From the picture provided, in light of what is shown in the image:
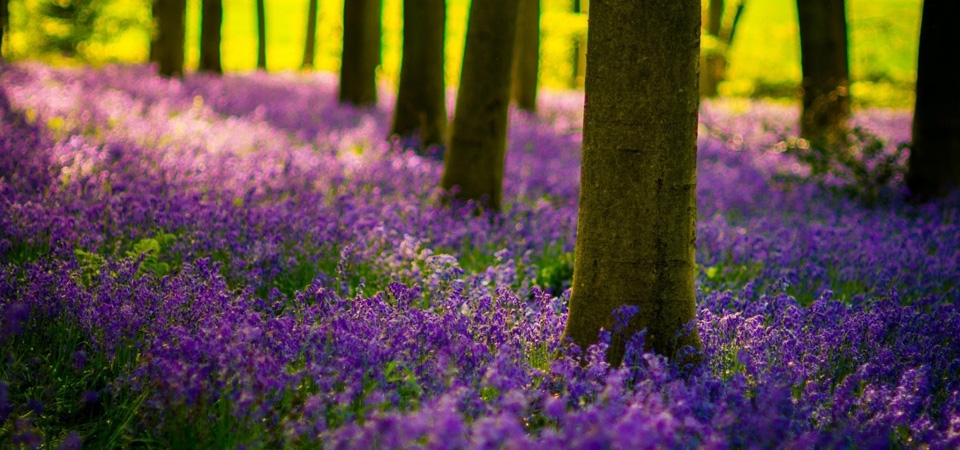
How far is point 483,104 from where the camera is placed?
23.3ft

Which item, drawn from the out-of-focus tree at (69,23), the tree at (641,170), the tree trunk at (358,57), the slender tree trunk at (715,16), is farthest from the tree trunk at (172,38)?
the slender tree trunk at (715,16)

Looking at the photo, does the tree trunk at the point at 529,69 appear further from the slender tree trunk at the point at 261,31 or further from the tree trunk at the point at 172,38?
the slender tree trunk at the point at 261,31

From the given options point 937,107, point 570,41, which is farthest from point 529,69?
point 570,41

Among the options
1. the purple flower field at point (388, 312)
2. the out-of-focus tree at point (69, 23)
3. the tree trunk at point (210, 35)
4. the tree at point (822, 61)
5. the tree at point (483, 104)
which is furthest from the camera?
the out-of-focus tree at point (69, 23)

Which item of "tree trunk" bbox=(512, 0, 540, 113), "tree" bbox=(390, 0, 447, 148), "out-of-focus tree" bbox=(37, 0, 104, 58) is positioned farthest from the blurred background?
"tree" bbox=(390, 0, 447, 148)

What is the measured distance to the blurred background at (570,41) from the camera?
2433cm

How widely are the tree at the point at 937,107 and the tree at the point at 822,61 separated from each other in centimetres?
316

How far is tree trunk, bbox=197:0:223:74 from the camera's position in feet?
54.9

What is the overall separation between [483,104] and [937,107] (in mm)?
5104

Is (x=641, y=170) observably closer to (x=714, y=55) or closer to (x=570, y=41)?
(x=714, y=55)

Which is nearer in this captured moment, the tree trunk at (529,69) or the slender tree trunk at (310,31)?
the tree trunk at (529,69)

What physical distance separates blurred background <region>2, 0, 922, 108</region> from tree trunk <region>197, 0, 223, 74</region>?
13.7 ft

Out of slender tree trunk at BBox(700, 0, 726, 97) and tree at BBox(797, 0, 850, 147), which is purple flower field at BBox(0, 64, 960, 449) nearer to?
tree at BBox(797, 0, 850, 147)

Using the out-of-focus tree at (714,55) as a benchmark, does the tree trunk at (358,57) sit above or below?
below
